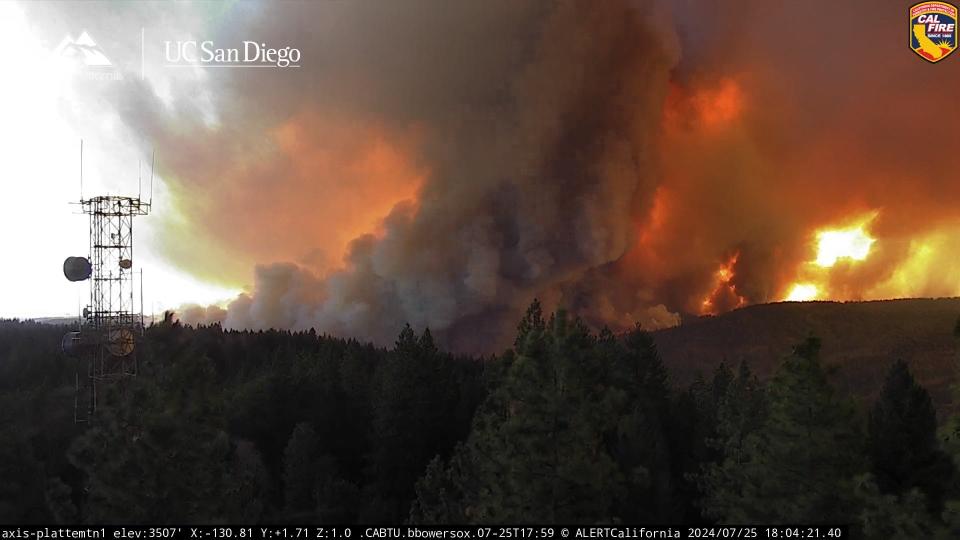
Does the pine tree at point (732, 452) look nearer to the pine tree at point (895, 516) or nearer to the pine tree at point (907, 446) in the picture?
the pine tree at point (895, 516)

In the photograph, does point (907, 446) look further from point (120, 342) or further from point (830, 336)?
point (830, 336)

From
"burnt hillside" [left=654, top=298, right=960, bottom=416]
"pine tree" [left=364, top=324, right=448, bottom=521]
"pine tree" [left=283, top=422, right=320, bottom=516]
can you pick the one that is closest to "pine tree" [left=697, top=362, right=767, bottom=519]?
"pine tree" [left=364, top=324, right=448, bottom=521]

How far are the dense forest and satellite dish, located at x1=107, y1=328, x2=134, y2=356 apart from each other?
4059 mm

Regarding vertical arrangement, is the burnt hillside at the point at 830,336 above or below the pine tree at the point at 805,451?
above

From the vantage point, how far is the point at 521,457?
685 inches

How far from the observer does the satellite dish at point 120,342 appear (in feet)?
110

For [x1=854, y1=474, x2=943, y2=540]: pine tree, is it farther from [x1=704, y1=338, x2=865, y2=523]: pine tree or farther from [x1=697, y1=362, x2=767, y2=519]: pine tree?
[x1=697, y1=362, x2=767, y2=519]: pine tree

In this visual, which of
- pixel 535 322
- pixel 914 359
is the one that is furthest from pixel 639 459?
pixel 914 359

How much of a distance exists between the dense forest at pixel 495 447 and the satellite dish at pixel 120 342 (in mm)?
4059

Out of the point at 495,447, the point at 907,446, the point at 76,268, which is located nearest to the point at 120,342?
the point at 76,268

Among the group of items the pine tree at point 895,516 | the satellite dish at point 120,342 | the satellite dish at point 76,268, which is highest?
the satellite dish at point 76,268

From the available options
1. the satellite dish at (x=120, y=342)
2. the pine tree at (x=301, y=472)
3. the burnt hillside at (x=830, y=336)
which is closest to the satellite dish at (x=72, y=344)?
the satellite dish at (x=120, y=342)

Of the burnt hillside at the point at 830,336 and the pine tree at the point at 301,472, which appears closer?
the pine tree at the point at 301,472

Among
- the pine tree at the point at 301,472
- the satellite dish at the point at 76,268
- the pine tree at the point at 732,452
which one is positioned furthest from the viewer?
the satellite dish at the point at 76,268
